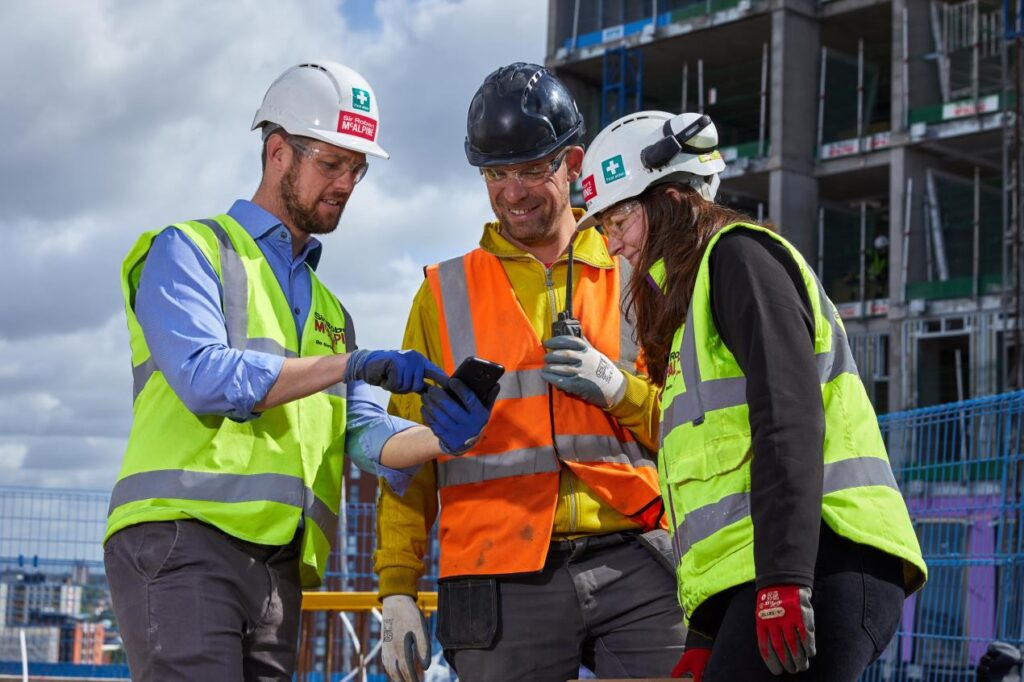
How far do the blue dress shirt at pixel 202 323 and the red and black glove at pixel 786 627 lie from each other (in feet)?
4.34

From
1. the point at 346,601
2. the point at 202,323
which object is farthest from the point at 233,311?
the point at 346,601

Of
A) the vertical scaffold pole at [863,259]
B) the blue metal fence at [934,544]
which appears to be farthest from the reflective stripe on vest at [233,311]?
the vertical scaffold pole at [863,259]

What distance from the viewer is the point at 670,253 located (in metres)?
3.18

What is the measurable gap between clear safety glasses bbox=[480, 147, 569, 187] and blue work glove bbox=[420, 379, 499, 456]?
70 cm

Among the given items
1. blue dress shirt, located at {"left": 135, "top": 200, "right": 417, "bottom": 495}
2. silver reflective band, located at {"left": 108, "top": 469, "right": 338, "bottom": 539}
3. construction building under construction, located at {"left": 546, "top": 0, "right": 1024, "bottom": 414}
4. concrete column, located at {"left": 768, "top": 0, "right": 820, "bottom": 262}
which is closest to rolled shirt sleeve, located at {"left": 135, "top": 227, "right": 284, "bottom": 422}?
blue dress shirt, located at {"left": 135, "top": 200, "right": 417, "bottom": 495}

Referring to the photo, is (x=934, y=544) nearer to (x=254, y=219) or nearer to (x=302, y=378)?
(x=254, y=219)

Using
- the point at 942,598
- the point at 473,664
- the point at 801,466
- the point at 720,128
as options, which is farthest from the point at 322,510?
the point at 720,128

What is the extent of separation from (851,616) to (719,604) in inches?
12.8

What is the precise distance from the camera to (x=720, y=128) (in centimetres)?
2478

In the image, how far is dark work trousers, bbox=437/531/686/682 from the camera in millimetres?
3666

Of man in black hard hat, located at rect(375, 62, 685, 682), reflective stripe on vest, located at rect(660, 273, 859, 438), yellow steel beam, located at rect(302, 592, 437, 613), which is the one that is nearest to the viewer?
reflective stripe on vest, located at rect(660, 273, 859, 438)

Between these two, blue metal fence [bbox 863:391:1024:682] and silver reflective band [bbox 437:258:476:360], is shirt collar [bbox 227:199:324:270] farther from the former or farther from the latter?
blue metal fence [bbox 863:391:1024:682]

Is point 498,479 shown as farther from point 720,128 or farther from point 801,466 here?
point 720,128

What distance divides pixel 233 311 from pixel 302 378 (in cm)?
29
